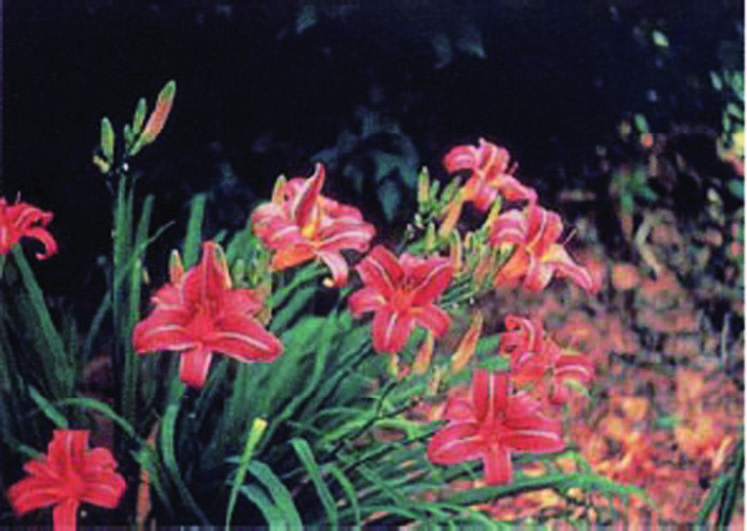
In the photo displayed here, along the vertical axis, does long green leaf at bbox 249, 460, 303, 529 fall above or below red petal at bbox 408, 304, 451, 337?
below

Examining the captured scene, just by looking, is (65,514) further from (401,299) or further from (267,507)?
(401,299)

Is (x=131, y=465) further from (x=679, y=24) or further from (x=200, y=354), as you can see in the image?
(x=679, y=24)

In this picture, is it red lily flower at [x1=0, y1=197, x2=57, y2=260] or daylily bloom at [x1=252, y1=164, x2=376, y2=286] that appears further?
red lily flower at [x1=0, y1=197, x2=57, y2=260]

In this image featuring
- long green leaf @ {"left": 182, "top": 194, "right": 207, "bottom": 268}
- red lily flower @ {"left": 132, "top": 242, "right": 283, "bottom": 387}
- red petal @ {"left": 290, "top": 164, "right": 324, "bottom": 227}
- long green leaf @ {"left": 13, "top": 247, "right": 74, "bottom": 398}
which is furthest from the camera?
long green leaf @ {"left": 182, "top": 194, "right": 207, "bottom": 268}

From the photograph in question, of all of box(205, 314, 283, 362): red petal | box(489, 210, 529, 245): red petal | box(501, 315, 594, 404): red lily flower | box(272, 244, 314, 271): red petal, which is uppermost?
box(489, 210, 529, 245): red petal

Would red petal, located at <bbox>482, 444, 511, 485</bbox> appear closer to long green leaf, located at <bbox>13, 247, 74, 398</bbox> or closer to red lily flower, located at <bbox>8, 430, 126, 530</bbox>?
red lily flower, located at <bbox>8, 430, 126, 530</bbox>

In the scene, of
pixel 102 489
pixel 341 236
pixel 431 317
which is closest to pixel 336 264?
pixel 341 236

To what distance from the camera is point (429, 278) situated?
188 cm

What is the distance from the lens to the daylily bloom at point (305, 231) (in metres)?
1.90

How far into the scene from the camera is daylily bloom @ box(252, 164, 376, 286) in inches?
74.8

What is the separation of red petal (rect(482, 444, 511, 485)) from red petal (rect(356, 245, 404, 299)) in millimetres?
272

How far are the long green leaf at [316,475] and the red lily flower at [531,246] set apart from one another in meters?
0.37

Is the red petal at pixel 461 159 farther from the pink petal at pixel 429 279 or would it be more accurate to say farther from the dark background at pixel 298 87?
the pink petal at pixel 429 279

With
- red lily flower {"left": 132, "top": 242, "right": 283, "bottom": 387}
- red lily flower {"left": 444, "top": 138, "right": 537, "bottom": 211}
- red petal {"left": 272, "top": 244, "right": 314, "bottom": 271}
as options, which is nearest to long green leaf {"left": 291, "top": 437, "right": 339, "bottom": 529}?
red lily flower {"left": 132, "top": 242, "right": 283, "bottom": 387}
